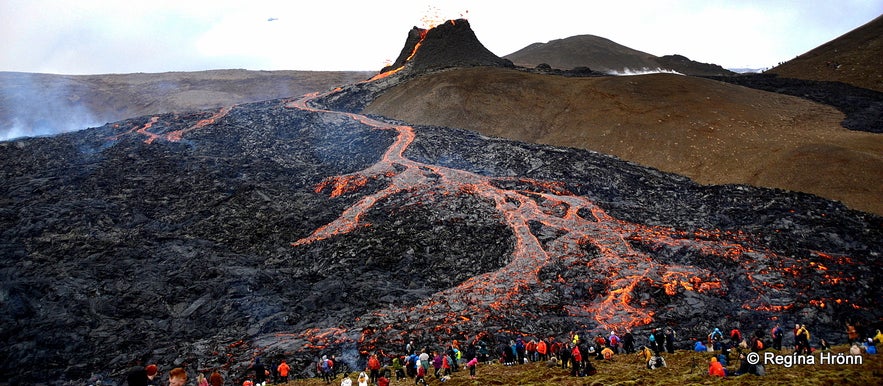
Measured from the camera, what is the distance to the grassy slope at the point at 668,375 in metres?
14.0

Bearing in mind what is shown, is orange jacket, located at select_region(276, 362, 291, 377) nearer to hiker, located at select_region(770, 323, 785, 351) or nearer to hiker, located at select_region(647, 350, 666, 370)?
hiker, located at select_region(647, 350, 666, 370)

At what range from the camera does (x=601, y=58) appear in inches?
6663

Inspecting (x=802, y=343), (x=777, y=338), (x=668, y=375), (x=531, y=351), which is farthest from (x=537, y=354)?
(x=802, y=343)

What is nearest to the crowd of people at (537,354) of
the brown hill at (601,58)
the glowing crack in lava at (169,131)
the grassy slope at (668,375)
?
the grassy slope at (668,375)

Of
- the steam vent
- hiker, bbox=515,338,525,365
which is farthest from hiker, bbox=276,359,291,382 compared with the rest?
hiker, bbox=515,338,525,365

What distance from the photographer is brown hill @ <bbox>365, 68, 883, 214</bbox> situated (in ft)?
158

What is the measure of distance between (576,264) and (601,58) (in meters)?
150

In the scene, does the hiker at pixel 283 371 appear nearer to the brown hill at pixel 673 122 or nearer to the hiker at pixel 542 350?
the hiker at pixel 542 350

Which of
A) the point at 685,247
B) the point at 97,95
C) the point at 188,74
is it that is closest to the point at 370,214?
the point at 685,247

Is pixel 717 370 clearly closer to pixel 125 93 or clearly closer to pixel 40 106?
pixel 40 106

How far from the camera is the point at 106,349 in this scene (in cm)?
2741

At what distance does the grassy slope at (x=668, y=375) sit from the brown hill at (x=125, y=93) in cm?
10993

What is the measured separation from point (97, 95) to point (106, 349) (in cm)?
13621

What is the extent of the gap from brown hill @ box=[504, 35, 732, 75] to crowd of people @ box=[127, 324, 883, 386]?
5570 inches
